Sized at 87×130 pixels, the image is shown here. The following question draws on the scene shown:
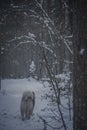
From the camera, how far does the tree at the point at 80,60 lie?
300cm

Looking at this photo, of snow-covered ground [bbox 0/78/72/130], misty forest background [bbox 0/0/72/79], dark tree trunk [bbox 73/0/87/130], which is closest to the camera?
dark tree trunk [bbox 73/0/87/130]

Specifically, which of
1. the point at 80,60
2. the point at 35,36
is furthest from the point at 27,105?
the point at 80,60

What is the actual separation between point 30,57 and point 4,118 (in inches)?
521

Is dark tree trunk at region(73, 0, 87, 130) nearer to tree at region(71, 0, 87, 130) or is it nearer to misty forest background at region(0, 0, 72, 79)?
tree at region(71, 0, 87, 130)

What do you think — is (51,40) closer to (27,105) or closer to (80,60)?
(80,60)

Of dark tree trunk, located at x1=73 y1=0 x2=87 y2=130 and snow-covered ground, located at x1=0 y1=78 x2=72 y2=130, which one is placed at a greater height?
dark tree trunk, located at x1=73 y1=0 x2=87 y2=130

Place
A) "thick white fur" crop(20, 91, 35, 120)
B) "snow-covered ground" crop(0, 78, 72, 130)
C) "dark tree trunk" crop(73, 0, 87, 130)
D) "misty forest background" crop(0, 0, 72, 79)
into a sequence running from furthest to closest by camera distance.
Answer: "thick white fur" crop(20, 91, 35, 120) → "snow-covered ground" crop(0, 78, 72, 130) → "misty forest background" crop(0, 0, 72, 79) → "dark tree trunk" crop(73, 0, 87, 130)

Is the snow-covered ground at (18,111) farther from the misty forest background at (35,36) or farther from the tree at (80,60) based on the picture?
the tree at (80,60)

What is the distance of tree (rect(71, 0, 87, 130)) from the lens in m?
3.00

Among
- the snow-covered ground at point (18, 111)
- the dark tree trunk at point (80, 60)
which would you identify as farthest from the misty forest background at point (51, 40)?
the snow-covered ground at point (18, 111)

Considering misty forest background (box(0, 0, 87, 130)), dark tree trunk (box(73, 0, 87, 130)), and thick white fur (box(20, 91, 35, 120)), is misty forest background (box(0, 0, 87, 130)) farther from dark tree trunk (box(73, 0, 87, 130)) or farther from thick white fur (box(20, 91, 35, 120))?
thick white fur (box(20, 91, 35, 120))

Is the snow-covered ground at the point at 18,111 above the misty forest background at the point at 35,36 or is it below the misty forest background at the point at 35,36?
below

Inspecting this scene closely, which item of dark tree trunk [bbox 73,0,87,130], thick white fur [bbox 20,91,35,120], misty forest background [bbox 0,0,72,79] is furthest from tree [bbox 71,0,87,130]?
thick white fur [bbox 20,91,35,120]

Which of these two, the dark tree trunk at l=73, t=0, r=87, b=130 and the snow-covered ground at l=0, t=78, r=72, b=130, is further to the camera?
the snow-covered ground at l=0, t=78, r=72, b=130
